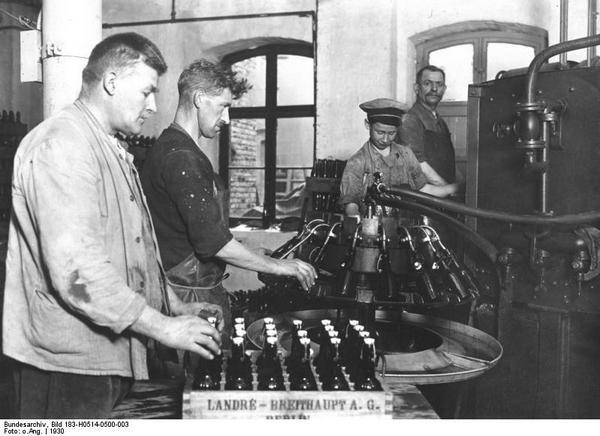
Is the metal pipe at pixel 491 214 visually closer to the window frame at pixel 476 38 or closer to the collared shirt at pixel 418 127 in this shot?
the collared shirt at pixel 418 127

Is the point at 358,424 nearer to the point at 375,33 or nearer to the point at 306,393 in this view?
the point at 306,393

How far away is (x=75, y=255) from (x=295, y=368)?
2.06 feet

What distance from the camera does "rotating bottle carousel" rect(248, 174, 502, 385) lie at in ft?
7.00

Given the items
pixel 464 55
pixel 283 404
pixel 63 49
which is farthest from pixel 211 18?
pixel 283 404

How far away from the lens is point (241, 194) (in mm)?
7227

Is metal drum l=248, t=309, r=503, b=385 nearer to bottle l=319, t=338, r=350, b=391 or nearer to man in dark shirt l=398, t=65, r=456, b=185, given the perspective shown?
bottle l=319, t=338, r=350, b=391

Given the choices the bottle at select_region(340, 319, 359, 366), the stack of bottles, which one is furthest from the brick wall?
the stack of bottles

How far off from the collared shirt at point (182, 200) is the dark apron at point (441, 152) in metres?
3.18

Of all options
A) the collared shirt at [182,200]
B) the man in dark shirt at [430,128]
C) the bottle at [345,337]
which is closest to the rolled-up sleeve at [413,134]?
the man in dark shirt at [430,128]

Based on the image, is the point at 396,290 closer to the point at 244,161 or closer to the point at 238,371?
the point at 238,371

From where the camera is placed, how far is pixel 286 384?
1.58m

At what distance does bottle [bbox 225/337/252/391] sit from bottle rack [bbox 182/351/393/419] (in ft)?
0.13

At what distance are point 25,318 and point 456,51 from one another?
16.9 ft

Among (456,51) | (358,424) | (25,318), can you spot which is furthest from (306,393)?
(456,51)
